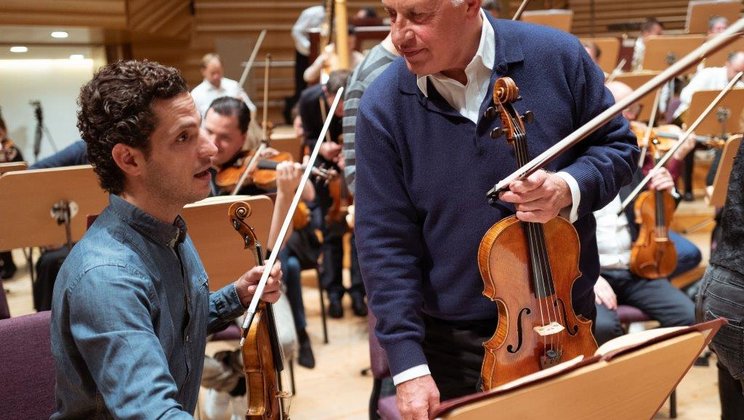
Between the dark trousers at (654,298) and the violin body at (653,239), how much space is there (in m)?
0.04

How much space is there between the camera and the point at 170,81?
144 centimetres

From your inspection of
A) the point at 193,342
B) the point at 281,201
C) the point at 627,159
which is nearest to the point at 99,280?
the point at 193,342

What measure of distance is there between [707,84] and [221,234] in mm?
4501

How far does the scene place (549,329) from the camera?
1.54 m

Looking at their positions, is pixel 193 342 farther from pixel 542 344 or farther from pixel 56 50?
pixel 56 50

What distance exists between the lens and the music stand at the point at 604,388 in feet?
3.29

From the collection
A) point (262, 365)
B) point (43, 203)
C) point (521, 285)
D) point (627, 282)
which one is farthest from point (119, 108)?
point (627, 282)

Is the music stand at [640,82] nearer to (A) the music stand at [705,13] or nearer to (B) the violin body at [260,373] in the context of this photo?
(A) the music stand at [705,13]

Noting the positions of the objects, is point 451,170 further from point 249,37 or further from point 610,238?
point 249,37

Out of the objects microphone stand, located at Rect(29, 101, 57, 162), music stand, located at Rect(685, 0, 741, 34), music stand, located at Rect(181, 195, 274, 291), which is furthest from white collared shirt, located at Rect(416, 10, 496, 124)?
music stand, located at Rect(685, 0, 741, 34)

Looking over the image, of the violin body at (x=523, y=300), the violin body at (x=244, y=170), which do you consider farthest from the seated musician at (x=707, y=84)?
the violin body at (x=523, y=300)

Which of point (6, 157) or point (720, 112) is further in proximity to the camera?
point (6, 157)

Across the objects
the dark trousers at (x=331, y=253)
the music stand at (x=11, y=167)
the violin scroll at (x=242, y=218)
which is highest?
the violin scroll at (x=242, y=218)

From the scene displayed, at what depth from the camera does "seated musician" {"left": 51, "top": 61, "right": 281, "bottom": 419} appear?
1.23 m
